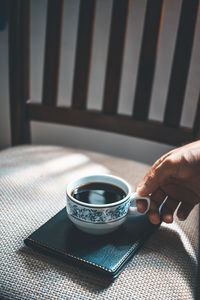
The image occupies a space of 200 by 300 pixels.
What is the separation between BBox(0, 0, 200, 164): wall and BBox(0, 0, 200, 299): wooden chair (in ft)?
0.34

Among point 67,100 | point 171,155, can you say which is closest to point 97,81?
point 67,100

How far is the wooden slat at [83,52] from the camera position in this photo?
640 mm

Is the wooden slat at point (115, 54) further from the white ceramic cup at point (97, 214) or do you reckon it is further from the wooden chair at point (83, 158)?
the white ceramic cup at point (97, 214)

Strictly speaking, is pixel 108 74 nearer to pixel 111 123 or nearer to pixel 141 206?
pixel 111 123

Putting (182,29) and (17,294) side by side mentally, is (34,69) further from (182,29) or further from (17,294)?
(17,294)

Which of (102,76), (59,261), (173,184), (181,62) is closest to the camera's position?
(59,261)

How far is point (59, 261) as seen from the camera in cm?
38

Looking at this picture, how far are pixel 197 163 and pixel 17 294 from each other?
276mm

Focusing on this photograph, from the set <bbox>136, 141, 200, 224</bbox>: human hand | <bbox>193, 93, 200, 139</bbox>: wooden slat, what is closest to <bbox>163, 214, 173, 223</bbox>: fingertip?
<bbox>136, 141, 200, 224</bbox>: human hand

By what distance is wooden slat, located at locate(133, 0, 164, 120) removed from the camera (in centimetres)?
Result: 60

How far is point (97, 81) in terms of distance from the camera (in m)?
0.80

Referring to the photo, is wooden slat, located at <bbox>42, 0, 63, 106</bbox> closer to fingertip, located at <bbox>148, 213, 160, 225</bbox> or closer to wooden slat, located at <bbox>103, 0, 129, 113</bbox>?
wooden slat, located at <bbox>103, 0, 129, 113</bbox>

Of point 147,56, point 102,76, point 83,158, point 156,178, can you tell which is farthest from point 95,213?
point 102,76

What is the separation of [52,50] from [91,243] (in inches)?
17.6
